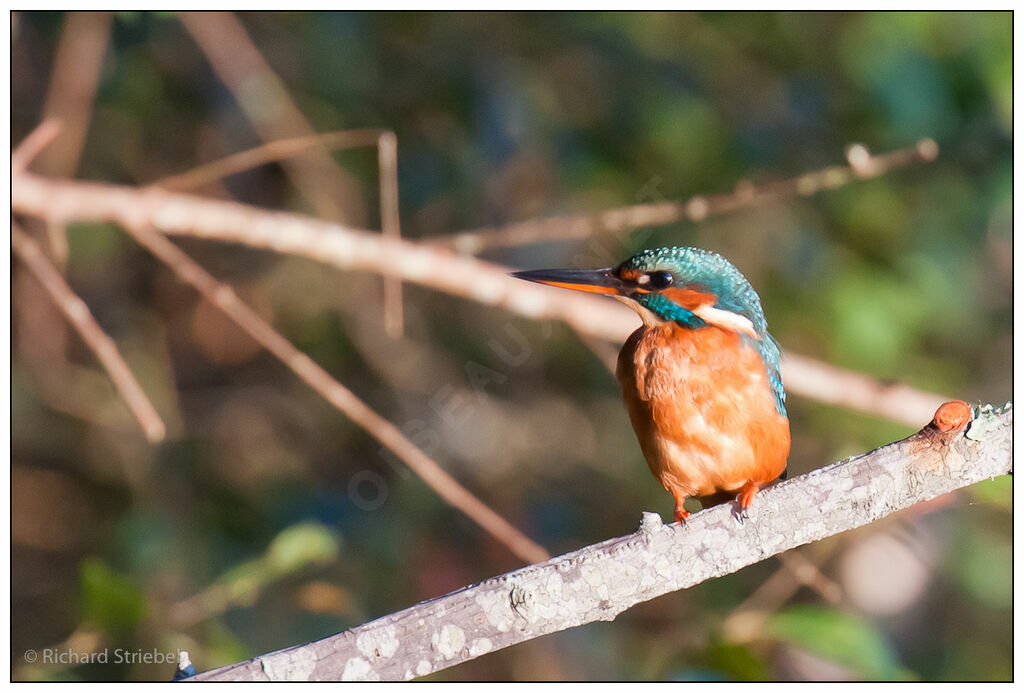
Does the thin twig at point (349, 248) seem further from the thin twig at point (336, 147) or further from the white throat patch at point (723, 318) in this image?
the white throat patch at point (723, 318)

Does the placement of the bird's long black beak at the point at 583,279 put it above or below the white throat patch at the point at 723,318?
above

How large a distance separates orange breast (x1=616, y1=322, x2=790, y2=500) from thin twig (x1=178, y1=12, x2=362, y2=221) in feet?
7.18

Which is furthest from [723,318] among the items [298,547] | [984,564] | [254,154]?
[984,564]

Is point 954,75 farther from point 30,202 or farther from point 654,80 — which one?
point 30,202

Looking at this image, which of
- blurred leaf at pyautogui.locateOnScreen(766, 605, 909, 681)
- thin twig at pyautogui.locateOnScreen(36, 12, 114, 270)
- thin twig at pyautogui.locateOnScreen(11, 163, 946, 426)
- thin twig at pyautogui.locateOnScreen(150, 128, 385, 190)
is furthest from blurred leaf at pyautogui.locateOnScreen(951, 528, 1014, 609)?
thin twig at pyautogui.locateOnScreen(36, 12, 114, 270)

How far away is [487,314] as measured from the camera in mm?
3834

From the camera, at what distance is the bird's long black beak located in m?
1.73

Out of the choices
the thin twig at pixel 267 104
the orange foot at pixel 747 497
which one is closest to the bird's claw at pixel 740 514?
the orange foot at pixel 747 497

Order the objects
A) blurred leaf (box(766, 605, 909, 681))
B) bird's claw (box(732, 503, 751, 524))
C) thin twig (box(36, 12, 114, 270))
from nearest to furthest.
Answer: bird's claw (box(732, 503, 751, 524))
blurred leaf (box(766, 605, 909, 681))
thin twig (box(36, 12, 114, 270))

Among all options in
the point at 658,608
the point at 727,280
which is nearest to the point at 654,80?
the point at 727,280

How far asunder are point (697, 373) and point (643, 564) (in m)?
0.43

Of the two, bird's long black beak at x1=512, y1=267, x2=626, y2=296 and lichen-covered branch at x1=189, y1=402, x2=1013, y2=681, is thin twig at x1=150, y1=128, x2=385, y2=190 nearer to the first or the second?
bird's long black beak at x1=512, y1=267, x2=626, y2=296

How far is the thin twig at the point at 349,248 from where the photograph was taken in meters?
2.43

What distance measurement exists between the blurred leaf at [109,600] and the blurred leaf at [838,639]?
4.64ft
